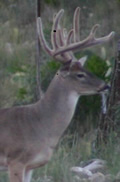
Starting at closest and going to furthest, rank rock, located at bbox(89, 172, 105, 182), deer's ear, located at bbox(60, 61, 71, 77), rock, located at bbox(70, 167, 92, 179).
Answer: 1. deer's ear, located at bbox(60, 61, 71, 77)
2. rock, located at bbox(89, 172, 105, 182)
3. rock, located at bbox(70, 167, 92, 179)

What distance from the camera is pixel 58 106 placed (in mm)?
7047

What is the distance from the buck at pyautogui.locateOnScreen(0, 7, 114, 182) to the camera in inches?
271

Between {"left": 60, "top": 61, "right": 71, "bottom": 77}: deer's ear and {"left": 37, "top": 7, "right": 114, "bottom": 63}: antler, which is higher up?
{"left": 37, "top": 7, "right": 114, "bottom": 63}: antler

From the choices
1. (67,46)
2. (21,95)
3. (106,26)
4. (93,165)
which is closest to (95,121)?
(21,95)

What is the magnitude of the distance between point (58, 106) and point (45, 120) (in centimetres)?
20

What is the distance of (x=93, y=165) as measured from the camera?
27.1 feet

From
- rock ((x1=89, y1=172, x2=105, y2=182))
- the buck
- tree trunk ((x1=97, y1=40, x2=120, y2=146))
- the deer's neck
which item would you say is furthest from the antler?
tree trunk ((x1=97, y1=40, x2=120, y2=146))

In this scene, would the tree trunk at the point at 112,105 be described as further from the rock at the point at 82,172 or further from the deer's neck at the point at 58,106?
the deer's neck at the point at 58,106

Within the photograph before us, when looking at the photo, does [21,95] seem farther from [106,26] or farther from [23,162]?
[106,26]

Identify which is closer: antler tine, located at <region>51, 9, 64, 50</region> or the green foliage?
antler tine, located at <region>51, 9, 64, 50</region>

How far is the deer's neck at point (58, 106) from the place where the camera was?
6980 millimetres

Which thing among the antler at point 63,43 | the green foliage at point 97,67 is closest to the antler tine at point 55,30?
the antler at point 63,43

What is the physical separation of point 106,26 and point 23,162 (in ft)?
32.3

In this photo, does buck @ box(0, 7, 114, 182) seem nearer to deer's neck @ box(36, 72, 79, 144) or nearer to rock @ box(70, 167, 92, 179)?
deer's neck @ box(36, 72, 79, 144)
